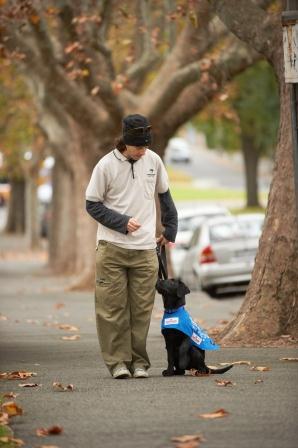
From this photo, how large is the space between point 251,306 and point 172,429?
5.21 meters

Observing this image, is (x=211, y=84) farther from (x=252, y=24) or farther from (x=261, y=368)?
(x=261, y=368)

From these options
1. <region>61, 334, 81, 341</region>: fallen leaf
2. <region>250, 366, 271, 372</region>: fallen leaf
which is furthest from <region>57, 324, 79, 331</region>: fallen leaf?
<region>250, 366, 271, 372</region>: fallen leaf

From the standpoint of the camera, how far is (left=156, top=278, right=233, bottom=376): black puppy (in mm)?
9812

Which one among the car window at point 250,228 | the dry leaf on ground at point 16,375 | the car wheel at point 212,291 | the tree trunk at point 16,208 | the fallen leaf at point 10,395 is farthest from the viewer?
the tree trunk at point 16,208

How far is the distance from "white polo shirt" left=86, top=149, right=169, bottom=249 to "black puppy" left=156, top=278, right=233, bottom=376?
386 mm

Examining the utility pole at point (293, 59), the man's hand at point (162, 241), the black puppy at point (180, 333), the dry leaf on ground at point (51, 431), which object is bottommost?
the dry leaf on ground at point (51, 431)

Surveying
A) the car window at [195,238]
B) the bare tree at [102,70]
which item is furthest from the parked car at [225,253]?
the bare tree at [102,70]

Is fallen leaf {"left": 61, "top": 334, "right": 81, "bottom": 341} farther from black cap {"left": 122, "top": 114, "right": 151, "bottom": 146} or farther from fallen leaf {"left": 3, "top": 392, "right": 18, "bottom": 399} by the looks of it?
fallen leaf {"left": 3, "top": 392, "right": 18, "bottom": 399}

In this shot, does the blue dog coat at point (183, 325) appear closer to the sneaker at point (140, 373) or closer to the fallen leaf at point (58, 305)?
the sneaker at point (140, 373)

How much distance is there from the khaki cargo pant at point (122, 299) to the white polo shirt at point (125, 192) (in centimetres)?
8

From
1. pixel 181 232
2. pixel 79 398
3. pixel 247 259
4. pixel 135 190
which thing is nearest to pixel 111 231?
pixel 135 190

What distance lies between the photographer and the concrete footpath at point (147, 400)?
741cm

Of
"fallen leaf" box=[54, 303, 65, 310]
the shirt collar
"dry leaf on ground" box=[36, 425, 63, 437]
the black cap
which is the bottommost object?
"dry leaf on ground" box=[36, 425, 63, 437]

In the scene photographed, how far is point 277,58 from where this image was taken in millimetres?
12977
